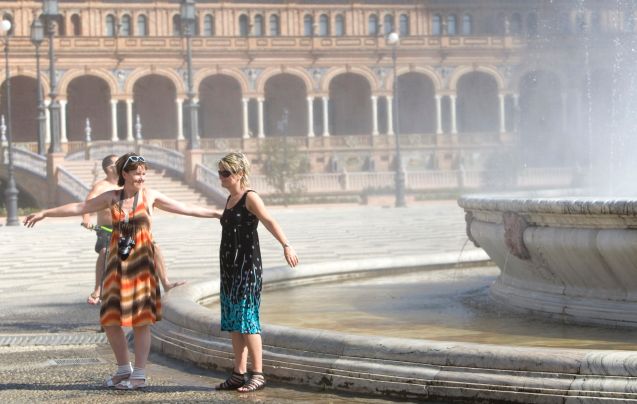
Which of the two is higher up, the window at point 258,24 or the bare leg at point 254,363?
the window at point 258,24

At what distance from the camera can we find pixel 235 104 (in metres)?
64.6

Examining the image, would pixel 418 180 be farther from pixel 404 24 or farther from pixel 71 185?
pixel 404 24

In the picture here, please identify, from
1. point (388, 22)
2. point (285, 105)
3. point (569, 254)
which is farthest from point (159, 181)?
point (569, 254)

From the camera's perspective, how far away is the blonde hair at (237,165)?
23.3 feet

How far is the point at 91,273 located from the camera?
663 inches

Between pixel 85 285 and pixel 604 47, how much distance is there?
179 feet

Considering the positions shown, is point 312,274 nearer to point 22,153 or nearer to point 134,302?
point 134,302

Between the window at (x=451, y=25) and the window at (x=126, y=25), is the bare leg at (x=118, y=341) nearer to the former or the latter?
the window at (x=126, y=25)

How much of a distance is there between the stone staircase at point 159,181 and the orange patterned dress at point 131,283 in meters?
33.8

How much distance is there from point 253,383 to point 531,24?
2529 inches

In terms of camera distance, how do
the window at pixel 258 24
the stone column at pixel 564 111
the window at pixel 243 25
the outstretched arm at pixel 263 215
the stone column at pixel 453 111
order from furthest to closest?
the window at pixel 258 24
the window at pixel 243 25
the stone column at pixel 453 111
the stone column at pixel 564 111
the outstretched arm at pixel 263 215

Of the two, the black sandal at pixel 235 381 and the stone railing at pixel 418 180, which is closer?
the black sandal at pixel 235 381

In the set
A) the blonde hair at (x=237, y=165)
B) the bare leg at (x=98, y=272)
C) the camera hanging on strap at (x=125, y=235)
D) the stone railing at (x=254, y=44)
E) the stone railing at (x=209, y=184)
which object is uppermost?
the stone railing at (x=254, y=44)

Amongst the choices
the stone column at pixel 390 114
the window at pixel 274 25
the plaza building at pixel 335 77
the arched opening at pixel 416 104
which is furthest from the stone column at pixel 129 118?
the arched opening at pixel 416 104
